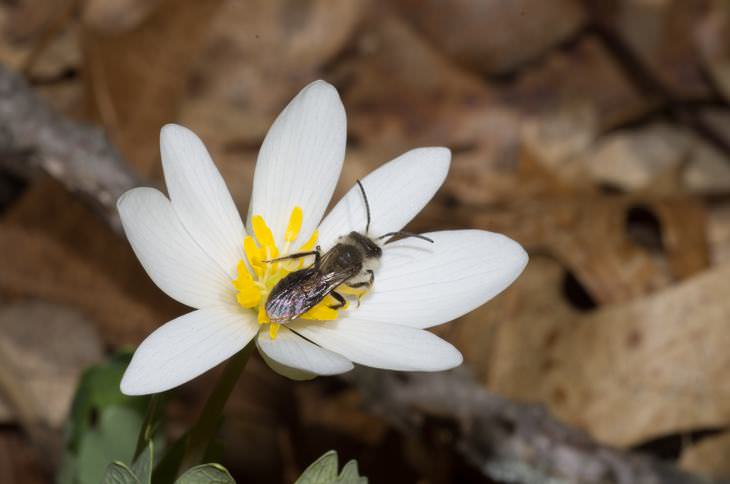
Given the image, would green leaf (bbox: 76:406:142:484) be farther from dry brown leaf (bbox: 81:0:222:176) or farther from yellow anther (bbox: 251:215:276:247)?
dry brown leaf (bbox: 81:0:222:176)

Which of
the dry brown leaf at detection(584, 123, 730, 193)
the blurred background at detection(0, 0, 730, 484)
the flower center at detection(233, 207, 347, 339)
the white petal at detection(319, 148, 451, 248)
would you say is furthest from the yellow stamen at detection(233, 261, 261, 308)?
the dry brown leaf at detection(584, 123, 730, 193)

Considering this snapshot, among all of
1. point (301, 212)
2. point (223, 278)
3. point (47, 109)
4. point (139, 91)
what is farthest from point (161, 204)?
point (139, 91)

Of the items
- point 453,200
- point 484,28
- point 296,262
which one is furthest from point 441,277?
point 484,28

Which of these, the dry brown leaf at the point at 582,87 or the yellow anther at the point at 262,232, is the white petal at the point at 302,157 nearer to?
the yellow anther at the point at 262,232

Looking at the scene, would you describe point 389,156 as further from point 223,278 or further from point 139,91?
point 223,278

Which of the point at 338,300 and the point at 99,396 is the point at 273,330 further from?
the point at 99,396
